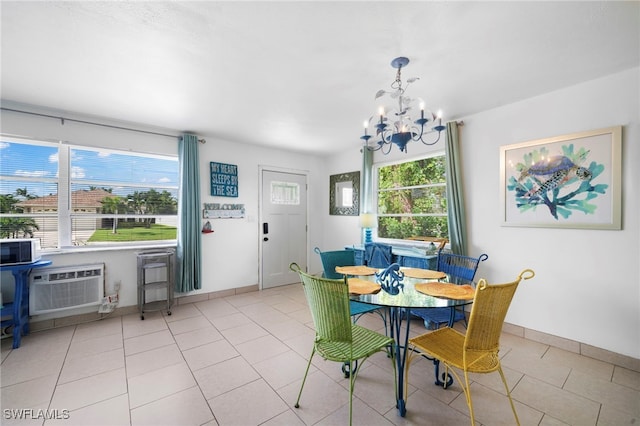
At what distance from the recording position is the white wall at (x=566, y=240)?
91.3 inches

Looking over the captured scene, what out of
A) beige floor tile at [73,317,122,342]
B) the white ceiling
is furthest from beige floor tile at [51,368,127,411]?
the white ceiling

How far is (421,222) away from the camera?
396cm

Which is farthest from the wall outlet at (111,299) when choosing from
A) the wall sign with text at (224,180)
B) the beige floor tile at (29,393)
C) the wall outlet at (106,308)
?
the wall sign with text at (224,180)

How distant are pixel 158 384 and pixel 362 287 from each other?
1.79m

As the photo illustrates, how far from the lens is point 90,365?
238 centimetres

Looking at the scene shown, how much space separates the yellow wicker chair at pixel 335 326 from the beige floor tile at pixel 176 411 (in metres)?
0.68

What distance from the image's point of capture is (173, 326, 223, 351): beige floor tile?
2793mm

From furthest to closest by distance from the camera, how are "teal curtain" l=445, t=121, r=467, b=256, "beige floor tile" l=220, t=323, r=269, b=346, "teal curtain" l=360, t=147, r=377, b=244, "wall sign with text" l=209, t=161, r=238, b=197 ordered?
"teal curtain" l=360, t=147, r=377, b=244 → "wall sign with text" l=209, t=161, r=238, b=197 → "teal curtain" l=445, t=121, r=467, b=256 → "beige floor tile" l=220, t=323, r=269, b=346

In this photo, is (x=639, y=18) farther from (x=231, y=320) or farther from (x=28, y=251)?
(x=28, y=251)

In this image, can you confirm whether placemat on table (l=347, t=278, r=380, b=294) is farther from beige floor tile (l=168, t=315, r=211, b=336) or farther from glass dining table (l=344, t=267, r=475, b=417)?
beige floor tile (l=168, t=315, r=211, b=336)

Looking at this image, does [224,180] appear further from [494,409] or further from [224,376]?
[494,409]

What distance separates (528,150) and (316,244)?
380 centimetres

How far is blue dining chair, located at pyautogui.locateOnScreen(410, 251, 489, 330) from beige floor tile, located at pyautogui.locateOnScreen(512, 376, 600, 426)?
63cm

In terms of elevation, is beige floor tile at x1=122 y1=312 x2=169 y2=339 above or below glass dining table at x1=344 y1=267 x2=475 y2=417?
below
